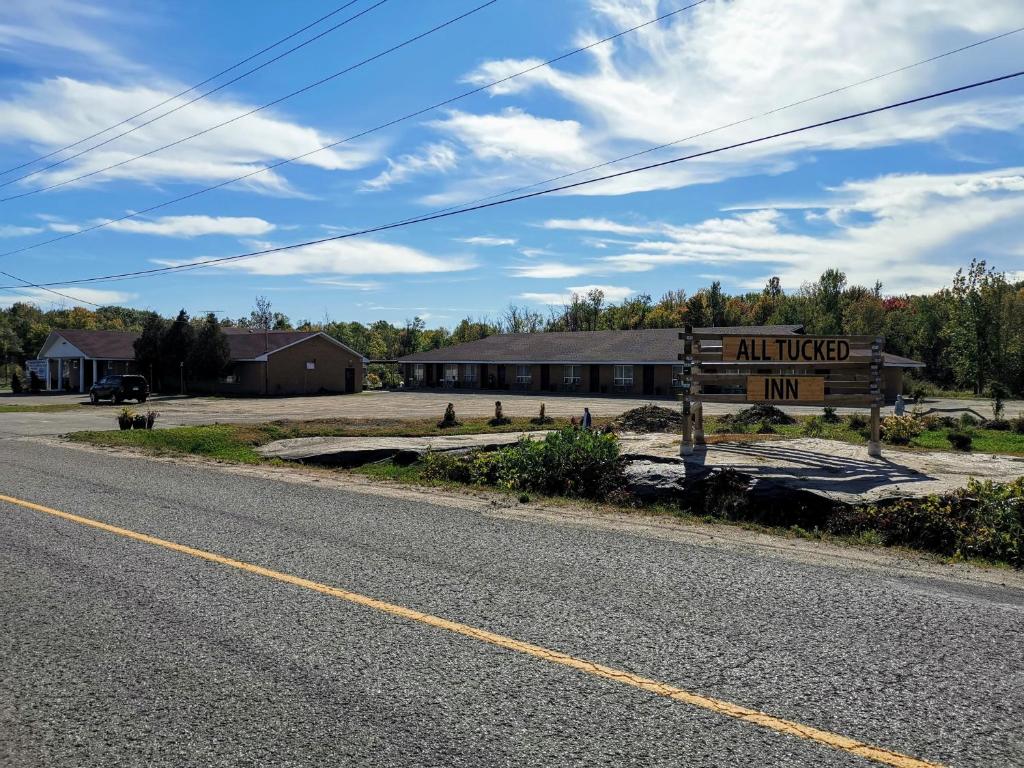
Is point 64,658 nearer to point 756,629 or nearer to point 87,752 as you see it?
point 87,752

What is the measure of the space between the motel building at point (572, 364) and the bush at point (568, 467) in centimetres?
3744

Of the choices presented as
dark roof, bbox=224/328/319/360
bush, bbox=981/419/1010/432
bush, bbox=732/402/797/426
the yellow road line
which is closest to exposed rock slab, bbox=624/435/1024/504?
the yellow road line

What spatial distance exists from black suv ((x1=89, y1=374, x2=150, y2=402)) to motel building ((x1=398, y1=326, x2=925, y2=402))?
954 inches

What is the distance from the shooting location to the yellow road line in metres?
3.57

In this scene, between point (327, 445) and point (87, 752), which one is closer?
point (87, 752)

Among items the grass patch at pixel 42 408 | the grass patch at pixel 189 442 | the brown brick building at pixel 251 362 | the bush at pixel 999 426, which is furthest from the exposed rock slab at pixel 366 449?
the brown brick building at pixel 251 362

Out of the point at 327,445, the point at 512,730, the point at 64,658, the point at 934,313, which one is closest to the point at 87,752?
the point at 64,658

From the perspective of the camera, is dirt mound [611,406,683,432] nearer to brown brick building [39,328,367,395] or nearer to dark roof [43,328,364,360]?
brown brick building [39,328,367,395]

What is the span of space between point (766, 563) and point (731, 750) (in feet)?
12.7

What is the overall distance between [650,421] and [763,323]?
78429 millimetres

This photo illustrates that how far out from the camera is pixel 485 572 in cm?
664

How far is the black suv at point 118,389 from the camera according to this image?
149ft

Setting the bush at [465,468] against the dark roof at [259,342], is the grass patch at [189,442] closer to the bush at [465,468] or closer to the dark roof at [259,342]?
the bush at [465,468]

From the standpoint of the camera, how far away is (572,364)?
2240 inches
